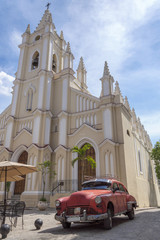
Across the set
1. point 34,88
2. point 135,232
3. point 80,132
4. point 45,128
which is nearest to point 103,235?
point 135,232

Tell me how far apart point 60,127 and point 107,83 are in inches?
271

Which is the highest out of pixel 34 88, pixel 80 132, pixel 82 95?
Answer: pixel 34 88

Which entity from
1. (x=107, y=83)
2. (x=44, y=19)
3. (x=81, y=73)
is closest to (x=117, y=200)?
(x=107, y=83)

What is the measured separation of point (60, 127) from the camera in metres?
20.2

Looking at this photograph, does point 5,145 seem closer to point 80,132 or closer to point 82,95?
point 80,132

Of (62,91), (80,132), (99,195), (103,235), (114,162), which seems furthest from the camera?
(62,91)

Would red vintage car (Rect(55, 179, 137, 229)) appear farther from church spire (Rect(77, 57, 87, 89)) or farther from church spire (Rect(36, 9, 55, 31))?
church spire (Rect(36, 9, 55, 31))

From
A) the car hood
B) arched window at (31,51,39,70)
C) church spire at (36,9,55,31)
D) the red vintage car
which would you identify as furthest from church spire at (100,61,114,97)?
church spire at (36,9,55,31)

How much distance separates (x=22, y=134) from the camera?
70.2ft

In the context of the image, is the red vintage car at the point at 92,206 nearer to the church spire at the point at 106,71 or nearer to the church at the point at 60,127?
the church at the point at 60,127

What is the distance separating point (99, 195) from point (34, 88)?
19.5 m

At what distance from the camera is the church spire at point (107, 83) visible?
19.1m

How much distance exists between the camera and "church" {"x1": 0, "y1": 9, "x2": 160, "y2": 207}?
1688 cm

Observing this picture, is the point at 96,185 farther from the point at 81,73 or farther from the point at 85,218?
the point at 81,73
